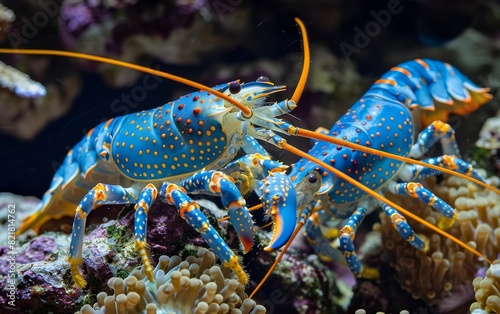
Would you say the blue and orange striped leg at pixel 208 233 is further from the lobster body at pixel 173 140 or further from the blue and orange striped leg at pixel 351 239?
the blue and orange striped leg at pixel 351 239

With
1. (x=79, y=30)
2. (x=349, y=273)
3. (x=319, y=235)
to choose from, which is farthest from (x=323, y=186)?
(x=79, y=30)

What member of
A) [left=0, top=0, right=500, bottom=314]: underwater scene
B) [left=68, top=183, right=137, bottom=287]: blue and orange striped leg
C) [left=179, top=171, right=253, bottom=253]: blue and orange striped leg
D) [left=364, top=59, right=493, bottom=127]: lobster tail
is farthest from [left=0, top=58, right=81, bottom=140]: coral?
[left=364, top=59, right=493, bottom=127]: lobster tail

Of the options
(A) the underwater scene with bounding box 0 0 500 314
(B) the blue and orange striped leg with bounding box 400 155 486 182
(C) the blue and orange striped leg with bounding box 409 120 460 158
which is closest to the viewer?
(A) the underwater scene with bounding box 0 0 500 314

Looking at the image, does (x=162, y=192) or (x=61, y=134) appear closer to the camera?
(x=162, y=192)

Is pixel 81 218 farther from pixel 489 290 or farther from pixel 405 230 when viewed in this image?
pixel 489 290

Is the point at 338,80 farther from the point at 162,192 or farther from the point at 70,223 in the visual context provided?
the point at 70,223

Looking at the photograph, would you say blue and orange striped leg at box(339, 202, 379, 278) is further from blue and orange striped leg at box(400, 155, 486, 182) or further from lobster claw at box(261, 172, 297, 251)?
lobster claw at box(261, 172, 297, 251)

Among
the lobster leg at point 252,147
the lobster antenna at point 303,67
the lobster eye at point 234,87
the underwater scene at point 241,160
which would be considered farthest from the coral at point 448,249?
the lobster eye at point 234,87
